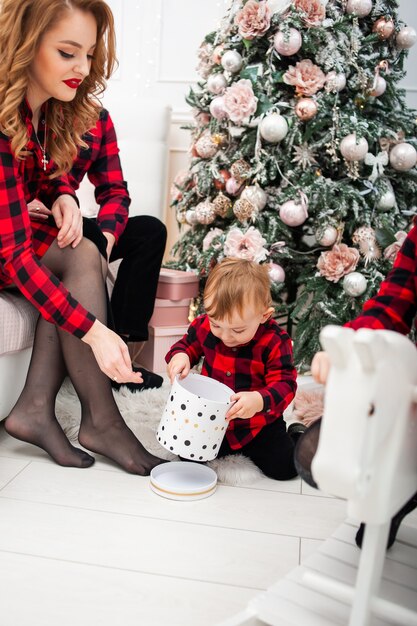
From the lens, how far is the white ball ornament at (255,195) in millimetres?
2229

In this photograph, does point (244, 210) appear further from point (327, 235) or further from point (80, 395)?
point (80, 395)

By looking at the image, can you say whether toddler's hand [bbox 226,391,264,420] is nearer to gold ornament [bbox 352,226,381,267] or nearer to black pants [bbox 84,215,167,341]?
black pants [bbox 84,215,167,341]

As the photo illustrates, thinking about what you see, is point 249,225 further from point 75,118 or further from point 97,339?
point 97,339

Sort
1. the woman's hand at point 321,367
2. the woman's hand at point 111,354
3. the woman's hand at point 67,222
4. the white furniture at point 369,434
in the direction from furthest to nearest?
1. the woman's hand at point 67,222
2. the woman's hand at point 111,354
3. the woman's hand at point 321,367
4. the white furniture at point 369,434

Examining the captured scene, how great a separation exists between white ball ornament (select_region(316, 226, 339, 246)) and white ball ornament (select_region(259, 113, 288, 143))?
35cm

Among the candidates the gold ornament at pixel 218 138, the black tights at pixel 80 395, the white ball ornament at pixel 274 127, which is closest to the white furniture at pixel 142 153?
the gold ornament at pixel 218 138

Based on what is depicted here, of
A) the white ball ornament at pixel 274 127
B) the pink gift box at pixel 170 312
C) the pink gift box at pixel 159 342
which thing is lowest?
the pink gift box at pixel 159 342

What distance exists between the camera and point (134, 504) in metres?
1.33

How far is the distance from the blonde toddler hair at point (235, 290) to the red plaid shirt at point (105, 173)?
27.8 inches

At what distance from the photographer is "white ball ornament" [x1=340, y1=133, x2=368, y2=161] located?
6.97ft

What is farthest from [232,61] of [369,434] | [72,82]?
[369,434]

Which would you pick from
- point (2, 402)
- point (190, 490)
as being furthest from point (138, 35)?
point (190, 490)

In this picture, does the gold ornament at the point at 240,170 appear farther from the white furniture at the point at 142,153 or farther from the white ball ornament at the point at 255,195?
the white furniture at the point at 142,153

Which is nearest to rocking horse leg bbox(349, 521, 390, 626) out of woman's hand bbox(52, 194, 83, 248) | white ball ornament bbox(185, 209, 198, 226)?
woman's hand bbox(52, 194, 83, 248)
